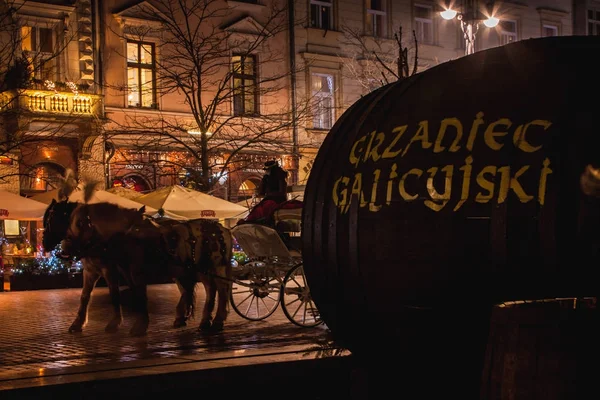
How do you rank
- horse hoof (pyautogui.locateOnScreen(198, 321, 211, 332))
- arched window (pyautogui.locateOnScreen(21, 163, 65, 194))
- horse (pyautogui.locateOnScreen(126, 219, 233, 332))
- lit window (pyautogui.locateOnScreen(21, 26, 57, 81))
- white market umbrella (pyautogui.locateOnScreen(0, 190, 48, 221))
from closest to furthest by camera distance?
1. horse (pyautogui.locateOnScreen(126, 219, 233, 332))
2. horse hoof (pyautogui.locateOnScreen(198, 321, 211, 332))
3. white market umbrella (pyautogui.locateOnScreen(0, 190, 48, 221))
4. lit window (pyautogui.locateOnScreen(21, 26, 57, 81))
5. arched window (pyautogui.locateOnScreen(21, 163, 65, 194))

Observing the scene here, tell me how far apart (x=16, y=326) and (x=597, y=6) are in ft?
109

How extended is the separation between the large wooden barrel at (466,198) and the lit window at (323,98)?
28.3 m

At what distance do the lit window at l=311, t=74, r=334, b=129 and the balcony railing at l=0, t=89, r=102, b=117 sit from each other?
8.80 meters

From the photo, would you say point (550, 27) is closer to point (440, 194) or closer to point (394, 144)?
point (394, 144)

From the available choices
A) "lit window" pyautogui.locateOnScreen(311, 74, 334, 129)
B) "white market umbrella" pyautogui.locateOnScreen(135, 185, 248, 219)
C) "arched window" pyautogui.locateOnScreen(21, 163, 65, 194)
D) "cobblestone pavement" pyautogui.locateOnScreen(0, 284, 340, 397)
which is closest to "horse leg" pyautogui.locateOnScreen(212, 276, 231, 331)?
"cobblestone pavement" pyautogui.locateOnScreen(0, 284, 340, 397)

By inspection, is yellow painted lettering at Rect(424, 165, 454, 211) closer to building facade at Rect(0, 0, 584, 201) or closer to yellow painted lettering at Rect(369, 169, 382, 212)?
yellow painted lettering at Rect(369, 169, 382, 212)

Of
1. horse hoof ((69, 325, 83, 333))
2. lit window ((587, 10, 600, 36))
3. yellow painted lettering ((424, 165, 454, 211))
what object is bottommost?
horse hoof ((69, 325, 83, 333))

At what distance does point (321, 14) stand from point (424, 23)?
4.68 metres

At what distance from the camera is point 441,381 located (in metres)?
4.70

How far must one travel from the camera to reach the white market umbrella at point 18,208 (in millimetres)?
20594

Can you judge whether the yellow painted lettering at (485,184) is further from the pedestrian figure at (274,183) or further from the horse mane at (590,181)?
the pedestrian figure at (274,183)

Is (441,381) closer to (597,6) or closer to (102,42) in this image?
(102,42)

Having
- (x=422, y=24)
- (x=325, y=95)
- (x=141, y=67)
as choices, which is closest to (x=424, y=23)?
(x=422, y=24)

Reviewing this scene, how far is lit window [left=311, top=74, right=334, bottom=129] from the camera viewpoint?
3325cm
